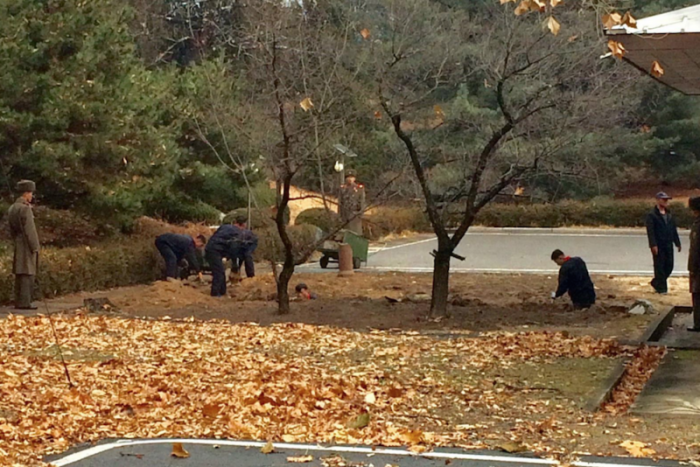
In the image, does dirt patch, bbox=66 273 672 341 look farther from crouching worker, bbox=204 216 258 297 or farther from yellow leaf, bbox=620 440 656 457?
yellow leaf, bbox=620 440 656 457

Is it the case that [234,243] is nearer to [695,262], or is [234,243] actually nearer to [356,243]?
[356,243]

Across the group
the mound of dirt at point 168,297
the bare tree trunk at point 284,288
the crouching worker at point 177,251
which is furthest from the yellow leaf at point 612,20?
the crouching worker at point 177,251

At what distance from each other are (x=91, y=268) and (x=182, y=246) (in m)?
2.04

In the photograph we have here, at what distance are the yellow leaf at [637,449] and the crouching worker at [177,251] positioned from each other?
14437mm

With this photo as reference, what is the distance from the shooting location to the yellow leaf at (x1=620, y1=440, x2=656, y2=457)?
685 centimetres

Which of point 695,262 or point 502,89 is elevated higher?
point 502,89

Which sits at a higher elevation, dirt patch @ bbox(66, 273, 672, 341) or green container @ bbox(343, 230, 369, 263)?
green container @ bbox(343, 230, 369, 263)

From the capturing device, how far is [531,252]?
107 ft

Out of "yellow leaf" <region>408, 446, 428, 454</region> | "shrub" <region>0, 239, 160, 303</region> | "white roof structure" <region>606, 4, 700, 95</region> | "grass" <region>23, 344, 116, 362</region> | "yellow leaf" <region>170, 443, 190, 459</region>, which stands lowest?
"yellow leaf" <region>408, 446, 428, 454</region>

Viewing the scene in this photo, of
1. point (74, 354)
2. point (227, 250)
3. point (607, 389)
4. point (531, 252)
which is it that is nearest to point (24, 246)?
point (227, 250)

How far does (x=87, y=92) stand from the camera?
21.0m

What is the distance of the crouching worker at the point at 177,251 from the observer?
20719mm

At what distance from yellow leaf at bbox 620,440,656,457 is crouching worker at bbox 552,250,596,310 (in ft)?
29.1

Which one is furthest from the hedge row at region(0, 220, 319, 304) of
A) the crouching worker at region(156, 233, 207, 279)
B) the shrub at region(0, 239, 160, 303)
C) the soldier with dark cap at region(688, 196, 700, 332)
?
the soldier with dark cap at region(688, 196, 700, 332)
